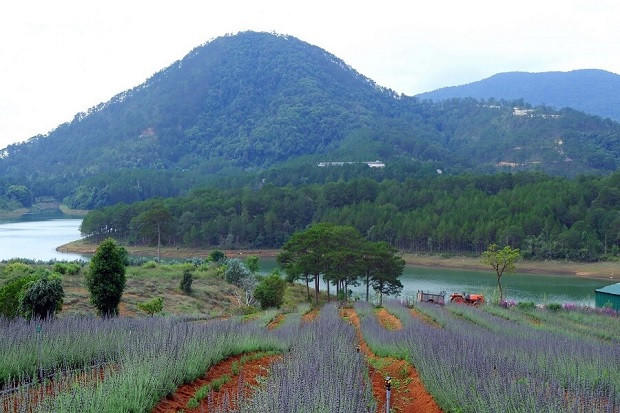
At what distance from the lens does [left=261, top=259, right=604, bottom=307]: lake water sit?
44791mm

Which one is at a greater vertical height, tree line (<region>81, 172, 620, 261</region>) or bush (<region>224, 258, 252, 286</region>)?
tree line (<region>81, 172, 620, 261</region>)

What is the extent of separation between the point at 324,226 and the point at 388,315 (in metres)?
17.3

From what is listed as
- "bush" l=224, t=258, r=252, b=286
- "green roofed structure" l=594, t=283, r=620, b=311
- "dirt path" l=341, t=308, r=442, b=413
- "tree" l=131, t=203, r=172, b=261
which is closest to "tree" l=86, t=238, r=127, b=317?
"dirt path" l=341, t=308, r=442, b=413

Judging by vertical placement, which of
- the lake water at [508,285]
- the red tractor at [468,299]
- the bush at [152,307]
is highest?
the bush at [152,307]

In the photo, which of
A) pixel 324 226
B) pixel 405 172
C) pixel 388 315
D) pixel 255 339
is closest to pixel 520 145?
pixel 405 172

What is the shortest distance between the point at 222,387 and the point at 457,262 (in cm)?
6563

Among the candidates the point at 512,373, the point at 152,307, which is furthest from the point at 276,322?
the point at 512,373

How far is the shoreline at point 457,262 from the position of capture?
62.9 meters

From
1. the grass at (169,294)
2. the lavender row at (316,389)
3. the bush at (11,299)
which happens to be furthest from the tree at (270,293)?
the lavender row at (316,389)

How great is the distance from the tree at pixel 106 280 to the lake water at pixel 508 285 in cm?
2806

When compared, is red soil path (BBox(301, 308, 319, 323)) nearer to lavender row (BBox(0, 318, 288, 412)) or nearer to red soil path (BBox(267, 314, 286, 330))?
red soil path (BBox(267, 314, 286, 330))

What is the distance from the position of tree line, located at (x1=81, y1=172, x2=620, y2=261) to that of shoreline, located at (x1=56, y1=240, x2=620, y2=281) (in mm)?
1987

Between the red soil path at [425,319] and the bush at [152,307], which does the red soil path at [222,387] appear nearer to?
the red soil path at [425,319]

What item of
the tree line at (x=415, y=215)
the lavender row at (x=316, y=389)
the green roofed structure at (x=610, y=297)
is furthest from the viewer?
the tree line at (x=415, y=215)
